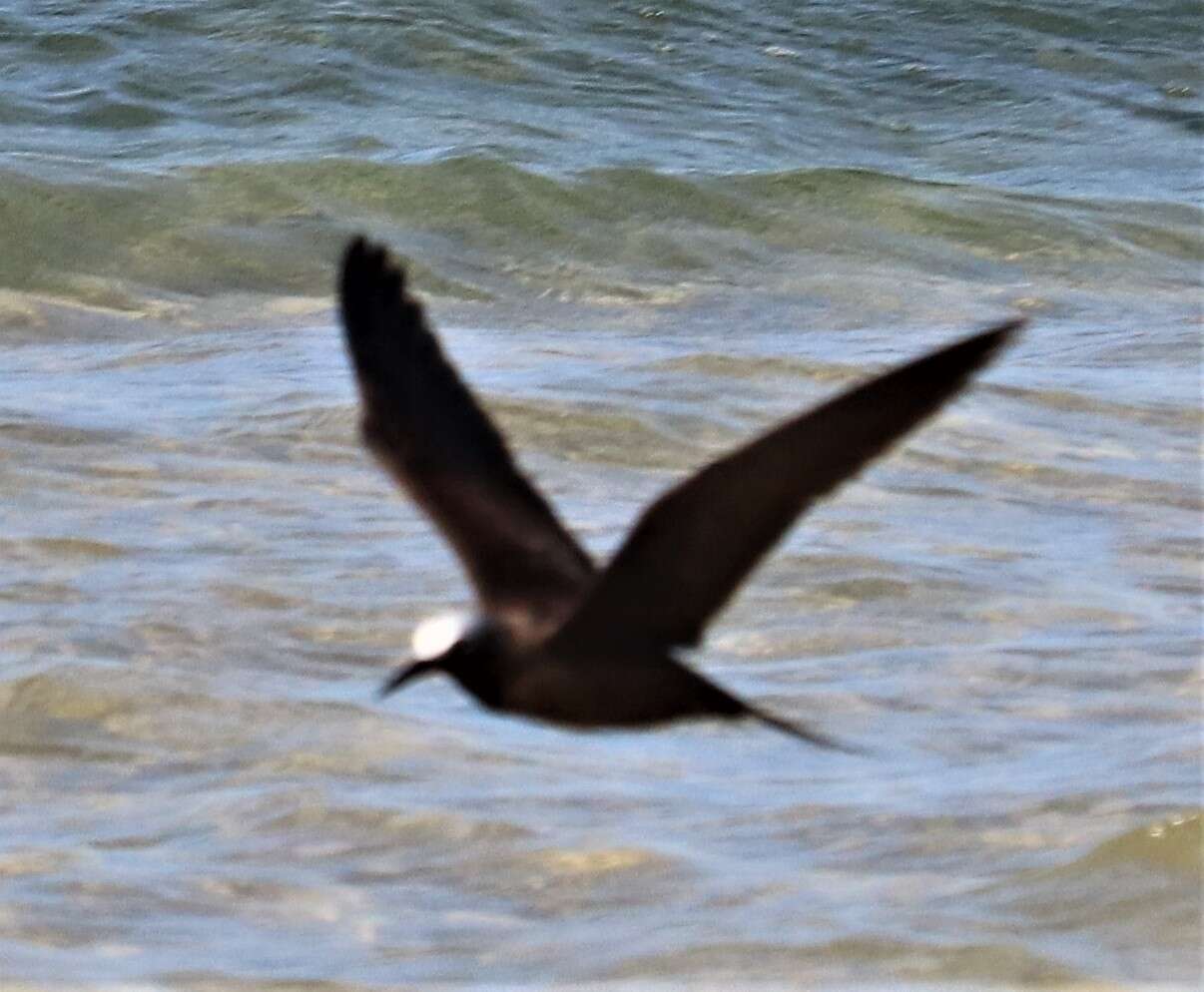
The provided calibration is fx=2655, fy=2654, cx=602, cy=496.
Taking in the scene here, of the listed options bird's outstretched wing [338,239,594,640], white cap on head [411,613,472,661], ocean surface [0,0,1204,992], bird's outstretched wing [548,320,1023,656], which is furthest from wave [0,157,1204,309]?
bird's outstretched wing [548,320,1023,656]

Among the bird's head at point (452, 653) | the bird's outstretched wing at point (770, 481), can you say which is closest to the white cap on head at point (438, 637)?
the bird's head at point (452, 653)

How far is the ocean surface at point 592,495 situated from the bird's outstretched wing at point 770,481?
1.40m

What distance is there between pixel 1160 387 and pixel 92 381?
3.52 meters

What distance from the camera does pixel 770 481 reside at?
338 centimetres

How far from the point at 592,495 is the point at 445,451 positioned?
3.62 meters

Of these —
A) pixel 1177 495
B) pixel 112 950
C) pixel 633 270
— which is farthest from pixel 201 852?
pixel 633 270

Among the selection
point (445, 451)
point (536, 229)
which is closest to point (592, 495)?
point (445, 451)

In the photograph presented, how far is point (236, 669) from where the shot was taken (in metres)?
6.22

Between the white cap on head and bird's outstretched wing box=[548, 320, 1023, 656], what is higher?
bird's outstretched wing box=[548, 320, 1023, 656]

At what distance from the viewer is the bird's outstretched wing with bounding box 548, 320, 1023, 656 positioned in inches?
131

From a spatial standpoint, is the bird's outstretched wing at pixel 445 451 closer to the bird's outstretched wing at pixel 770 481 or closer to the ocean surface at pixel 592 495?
the bird's outstretched wing at pixel 770 481

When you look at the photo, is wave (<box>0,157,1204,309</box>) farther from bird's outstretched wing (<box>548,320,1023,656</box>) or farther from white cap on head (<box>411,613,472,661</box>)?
bird's outstretched wing (<box>548,320,1023,656</box>)

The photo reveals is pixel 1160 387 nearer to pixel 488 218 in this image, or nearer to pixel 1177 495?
pixel 1177 495

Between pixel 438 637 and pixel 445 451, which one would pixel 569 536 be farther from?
pixel 438 637
